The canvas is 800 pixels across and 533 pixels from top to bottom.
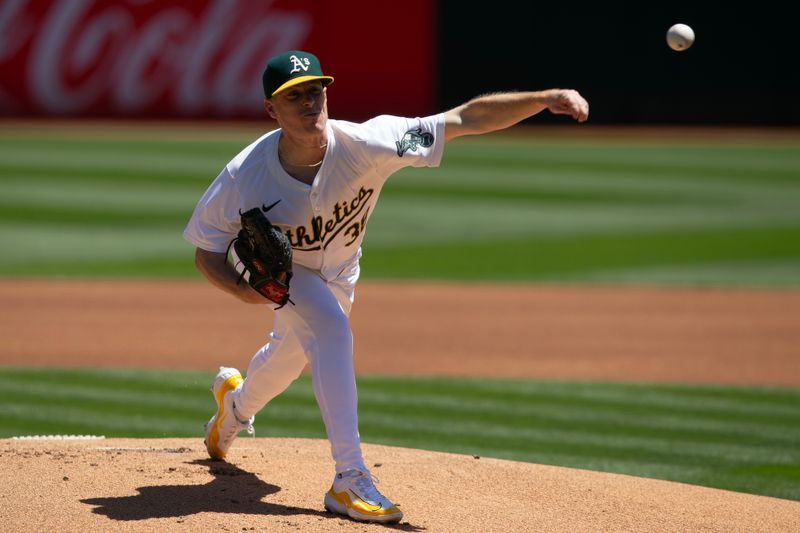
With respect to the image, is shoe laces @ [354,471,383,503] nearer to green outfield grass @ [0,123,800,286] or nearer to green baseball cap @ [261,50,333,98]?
green baseball cap @ [261,50,333,98]

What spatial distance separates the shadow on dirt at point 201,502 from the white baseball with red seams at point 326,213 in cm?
34

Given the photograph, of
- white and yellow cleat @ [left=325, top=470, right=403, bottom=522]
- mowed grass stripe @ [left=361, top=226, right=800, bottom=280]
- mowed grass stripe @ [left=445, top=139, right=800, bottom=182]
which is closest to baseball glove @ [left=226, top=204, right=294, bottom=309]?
white and yellow cleat @ [left=325, top=470, right=403, bottom=522]

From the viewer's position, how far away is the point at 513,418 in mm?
7812

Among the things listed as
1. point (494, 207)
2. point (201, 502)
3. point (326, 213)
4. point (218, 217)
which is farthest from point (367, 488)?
point (494, 207)

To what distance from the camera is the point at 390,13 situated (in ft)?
84.2

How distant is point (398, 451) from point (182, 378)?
10.6ft

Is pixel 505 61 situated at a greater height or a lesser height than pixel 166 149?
greater

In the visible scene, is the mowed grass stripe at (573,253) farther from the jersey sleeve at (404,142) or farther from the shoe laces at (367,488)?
the shoe laces at (367,488)

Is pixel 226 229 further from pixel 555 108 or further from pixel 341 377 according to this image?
pixel 555 108

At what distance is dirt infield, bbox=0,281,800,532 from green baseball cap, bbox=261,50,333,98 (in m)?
1.67

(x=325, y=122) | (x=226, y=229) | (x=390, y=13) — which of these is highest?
(x=390, y=13)

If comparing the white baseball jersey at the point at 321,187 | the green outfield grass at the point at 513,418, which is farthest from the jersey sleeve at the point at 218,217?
the green outfield grass at the point at 513,418

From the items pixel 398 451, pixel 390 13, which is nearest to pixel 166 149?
pixel 390 13

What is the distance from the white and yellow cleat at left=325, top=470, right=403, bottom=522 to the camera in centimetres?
460
